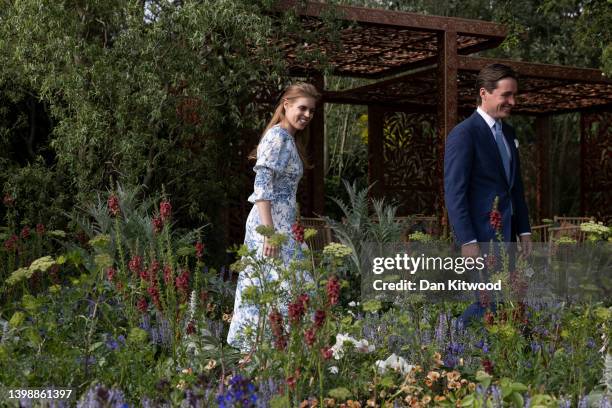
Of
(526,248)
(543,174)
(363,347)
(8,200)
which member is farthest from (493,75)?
(543,174)

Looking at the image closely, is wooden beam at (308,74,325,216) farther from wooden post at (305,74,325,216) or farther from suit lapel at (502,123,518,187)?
suit lapel at (502,123,518,187)

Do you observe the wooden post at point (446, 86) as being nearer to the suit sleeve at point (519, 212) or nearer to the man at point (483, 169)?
the suit sleeve at point (519, 212)

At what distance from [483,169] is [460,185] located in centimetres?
15

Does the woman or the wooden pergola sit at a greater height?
the wooden pergola

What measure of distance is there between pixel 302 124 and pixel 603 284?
2.69m

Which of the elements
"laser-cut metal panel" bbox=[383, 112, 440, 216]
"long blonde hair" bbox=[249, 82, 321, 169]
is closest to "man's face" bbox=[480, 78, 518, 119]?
"long blonde hair" bbox=[249, 82, 321, 169]

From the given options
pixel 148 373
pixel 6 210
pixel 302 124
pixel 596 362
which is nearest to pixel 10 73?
pixel 6 210

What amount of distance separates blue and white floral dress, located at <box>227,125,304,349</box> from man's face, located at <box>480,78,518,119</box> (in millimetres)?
952

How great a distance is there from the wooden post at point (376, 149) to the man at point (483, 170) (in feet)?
26.3

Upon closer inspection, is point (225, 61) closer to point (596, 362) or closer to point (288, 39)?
point (288, 39)

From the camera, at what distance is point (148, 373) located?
2.98 metres

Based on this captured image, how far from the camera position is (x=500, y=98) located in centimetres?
374

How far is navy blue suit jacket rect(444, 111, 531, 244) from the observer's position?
146 inches

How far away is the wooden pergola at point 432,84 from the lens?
802cm
